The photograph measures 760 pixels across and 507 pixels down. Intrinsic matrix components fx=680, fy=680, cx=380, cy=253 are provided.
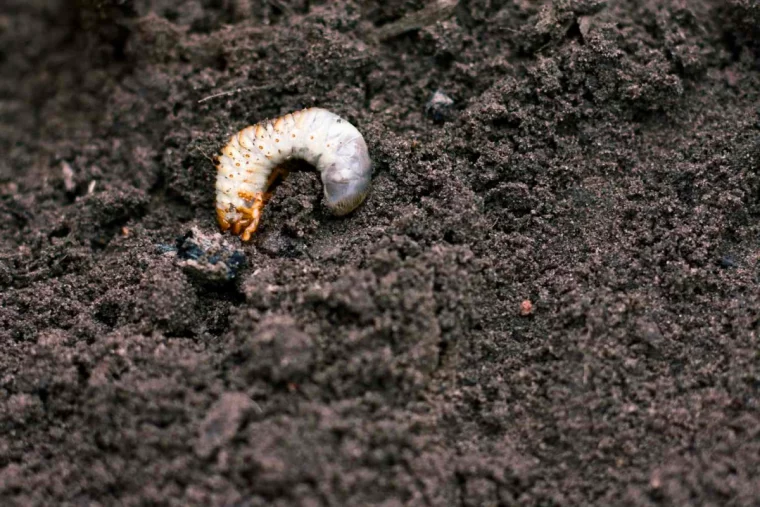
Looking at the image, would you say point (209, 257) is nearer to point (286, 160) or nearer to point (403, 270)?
point (286, 160)

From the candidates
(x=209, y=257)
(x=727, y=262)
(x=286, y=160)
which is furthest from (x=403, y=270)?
(x=727, y=262)

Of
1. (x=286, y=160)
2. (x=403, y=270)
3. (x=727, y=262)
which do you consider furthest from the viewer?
(x=286, y=160)

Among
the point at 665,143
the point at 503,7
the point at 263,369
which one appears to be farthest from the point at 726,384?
the point at 503,7

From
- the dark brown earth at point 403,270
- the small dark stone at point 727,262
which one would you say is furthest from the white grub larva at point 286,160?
the small dark stone at point 727,262

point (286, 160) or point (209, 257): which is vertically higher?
point (286, 160)

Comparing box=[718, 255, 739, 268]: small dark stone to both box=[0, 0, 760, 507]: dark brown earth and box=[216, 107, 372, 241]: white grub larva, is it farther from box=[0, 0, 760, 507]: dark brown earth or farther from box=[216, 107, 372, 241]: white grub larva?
box=[216, 107, 372, 241]: white grub larva

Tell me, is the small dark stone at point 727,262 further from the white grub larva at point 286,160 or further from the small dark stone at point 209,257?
the small dark stone at point 209,257

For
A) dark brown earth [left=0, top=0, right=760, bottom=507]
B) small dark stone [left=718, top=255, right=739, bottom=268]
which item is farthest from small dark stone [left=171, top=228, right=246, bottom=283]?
small dark stone [left=718, top=255, right=739, bottom=268]

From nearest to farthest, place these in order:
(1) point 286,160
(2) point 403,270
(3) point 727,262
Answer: (2) point 403,270 → (3) point 727,262 → (1) point 286,160
